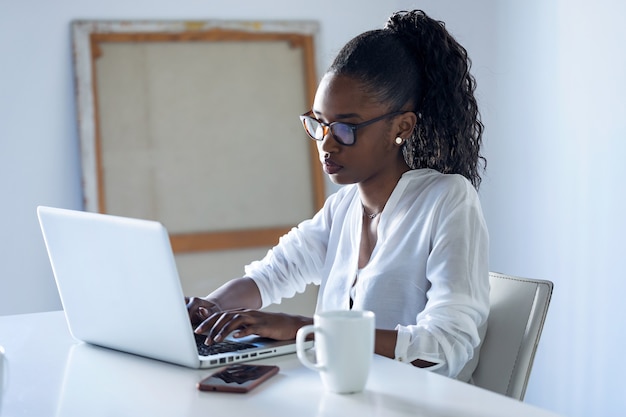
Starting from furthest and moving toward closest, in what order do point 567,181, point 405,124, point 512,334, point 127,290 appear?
point 567,181
point 405,124
point 512,334
point 127,290

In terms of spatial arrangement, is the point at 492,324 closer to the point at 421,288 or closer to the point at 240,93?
the point at 421,288

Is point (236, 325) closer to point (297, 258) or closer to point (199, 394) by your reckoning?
point (199, 394)

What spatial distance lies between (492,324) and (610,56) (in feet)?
4.79

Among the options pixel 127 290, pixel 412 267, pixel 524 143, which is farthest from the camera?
pixel 524 143

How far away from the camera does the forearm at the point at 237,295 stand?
1.85 m

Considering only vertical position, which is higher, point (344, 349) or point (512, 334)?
point (344, 349)

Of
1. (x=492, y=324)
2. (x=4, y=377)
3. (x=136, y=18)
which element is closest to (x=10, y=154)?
(x=136, y=18)

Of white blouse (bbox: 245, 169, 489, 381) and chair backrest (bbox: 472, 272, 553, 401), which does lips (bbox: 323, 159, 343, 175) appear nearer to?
white blouse (bbox: 245, 169, 489, 381)

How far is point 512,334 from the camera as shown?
1571 millimetres

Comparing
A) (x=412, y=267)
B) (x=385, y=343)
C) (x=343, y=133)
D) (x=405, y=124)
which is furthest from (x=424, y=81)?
(x=385, y=343)

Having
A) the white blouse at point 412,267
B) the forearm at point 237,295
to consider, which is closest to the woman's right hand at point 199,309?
the forearm at point 237,295

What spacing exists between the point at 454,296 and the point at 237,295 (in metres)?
0.57

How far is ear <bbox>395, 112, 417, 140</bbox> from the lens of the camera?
1842mm

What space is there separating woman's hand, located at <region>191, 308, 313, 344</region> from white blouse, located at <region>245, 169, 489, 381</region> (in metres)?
0.19
